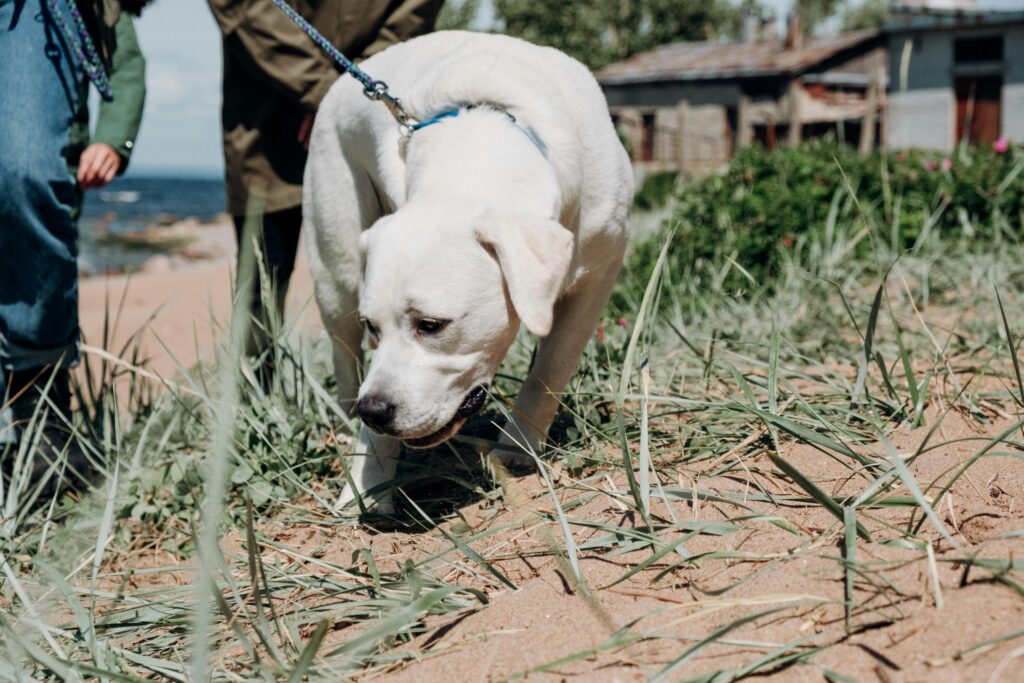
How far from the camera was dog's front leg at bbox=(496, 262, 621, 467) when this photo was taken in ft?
9.16

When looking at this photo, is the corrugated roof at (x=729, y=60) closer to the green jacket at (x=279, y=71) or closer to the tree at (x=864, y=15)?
the green jacket at (x=279, y=71)

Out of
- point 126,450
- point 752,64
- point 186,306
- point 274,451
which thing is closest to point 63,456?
point 126,450

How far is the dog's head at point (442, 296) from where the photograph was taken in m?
2.21

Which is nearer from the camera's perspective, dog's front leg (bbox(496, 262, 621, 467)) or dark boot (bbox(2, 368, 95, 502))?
dog's front leg (bbox(496, 262, 621, 467))

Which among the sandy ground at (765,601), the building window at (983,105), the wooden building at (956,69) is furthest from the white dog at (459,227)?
the building window at (983,105)

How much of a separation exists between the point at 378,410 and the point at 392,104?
106 cm

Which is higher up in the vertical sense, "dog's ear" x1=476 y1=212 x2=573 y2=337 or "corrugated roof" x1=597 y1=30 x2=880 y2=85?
"dog's ear" x1=476 y1=212 x2=573 y2=337

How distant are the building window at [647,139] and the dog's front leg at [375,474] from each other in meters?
28.5

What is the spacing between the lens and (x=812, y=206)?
214 inches

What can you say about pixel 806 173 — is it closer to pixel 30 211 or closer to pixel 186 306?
pixel 30 211

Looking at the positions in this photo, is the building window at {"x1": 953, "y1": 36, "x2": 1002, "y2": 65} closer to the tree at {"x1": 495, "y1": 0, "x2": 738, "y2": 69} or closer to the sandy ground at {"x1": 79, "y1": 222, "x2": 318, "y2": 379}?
the tree at {"x1": 495, "y1": 0, "x2": 738, "y2": 69}

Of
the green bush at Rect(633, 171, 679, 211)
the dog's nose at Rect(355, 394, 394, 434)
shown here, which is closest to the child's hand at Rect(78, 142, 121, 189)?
the dog's nose at Rect(355, 394, 394, 434)

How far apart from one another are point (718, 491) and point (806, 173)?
4145 millimetres

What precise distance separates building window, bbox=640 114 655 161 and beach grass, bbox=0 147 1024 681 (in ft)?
89.9
